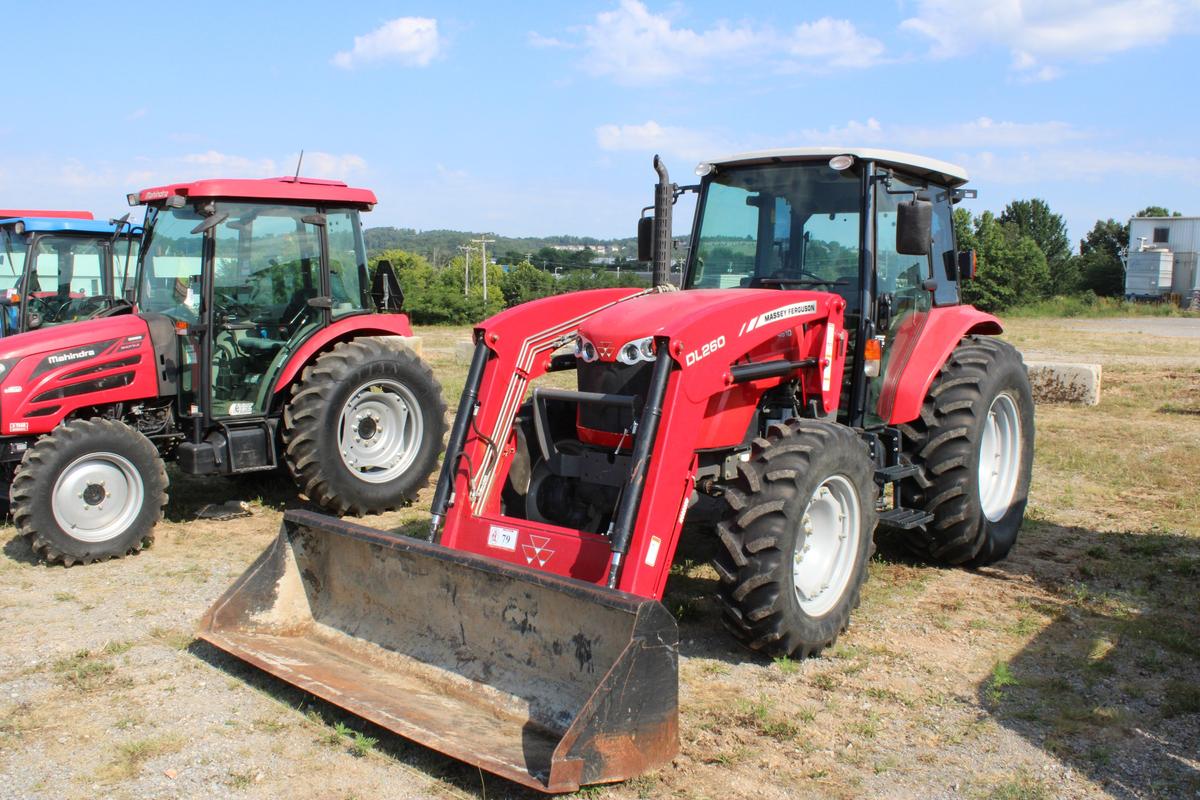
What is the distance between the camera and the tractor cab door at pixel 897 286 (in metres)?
5.67

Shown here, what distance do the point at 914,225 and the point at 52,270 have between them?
30.4 feet

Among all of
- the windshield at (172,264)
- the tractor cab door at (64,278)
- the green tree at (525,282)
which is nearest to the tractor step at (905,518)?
the windshield at (172,264)

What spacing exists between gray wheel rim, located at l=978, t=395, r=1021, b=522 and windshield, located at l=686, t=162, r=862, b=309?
169cm

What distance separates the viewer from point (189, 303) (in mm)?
7070

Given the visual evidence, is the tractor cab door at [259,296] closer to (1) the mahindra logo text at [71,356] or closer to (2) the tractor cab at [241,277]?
(2) the tractor cab at [241,277]

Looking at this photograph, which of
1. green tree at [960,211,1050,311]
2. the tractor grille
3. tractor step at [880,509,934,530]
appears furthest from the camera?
green tree at [960,211,1050,311]

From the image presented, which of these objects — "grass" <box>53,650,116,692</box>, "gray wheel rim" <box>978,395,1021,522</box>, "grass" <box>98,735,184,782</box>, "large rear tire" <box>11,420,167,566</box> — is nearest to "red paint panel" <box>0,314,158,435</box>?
"large rear tire" <box>11,420,167,566</box>

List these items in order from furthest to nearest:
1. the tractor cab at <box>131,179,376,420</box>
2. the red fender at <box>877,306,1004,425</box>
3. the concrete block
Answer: the concrete block < the tractor cab at <box>131,179,376,420</box> < the red fender at <box>877,306,1004,425</box>

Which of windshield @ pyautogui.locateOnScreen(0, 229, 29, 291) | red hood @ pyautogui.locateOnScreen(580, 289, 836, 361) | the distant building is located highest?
the distant building

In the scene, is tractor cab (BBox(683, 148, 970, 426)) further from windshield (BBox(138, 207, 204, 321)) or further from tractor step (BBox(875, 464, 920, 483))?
windshield (BBox(138, 207, 204, 321))

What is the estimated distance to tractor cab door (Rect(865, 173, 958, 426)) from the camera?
5668 mm

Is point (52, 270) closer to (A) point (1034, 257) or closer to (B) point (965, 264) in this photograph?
(B) point (965, 264)

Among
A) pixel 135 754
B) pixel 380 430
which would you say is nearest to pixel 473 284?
pixel 380 430

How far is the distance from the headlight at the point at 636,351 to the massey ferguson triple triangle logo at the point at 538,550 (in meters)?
0.89
